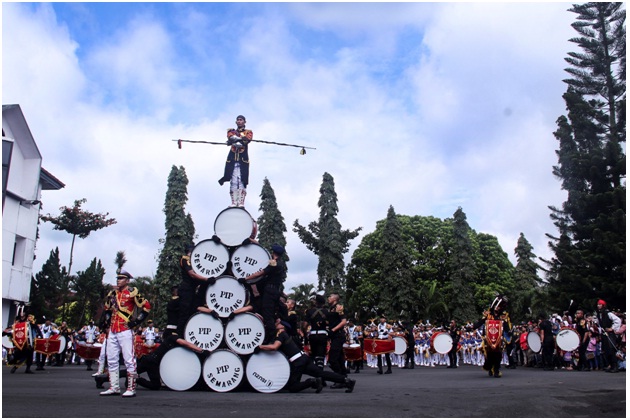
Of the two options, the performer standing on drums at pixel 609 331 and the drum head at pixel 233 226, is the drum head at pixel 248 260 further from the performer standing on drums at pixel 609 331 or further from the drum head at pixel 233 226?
the performer standing on drums at pixel 609 331

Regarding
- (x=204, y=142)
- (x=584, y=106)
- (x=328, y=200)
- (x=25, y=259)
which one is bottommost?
(x=25, y=259)

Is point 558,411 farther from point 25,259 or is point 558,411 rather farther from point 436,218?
point 436,218

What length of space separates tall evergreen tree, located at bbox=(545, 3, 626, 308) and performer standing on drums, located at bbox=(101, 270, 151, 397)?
897 inches

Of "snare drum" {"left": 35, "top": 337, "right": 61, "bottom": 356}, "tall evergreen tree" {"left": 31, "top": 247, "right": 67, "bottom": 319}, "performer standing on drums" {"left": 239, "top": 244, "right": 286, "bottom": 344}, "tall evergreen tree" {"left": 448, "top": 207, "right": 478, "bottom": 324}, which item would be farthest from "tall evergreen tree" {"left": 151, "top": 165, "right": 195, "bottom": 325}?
"performer standing on drums" {"left": 239, "top": 244, "right": 286, "bottom": 344}

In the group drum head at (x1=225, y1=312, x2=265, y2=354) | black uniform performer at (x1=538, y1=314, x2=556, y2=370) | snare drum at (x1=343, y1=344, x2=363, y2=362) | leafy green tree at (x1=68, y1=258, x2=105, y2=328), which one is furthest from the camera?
leafy green tree at (x1=68, y1=258, x2=105, y2=328)

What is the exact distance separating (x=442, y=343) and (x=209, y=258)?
1179cm

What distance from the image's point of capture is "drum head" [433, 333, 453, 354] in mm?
20625

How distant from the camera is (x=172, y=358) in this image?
35.0 ft

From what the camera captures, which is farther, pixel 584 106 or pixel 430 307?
pixel 430 307

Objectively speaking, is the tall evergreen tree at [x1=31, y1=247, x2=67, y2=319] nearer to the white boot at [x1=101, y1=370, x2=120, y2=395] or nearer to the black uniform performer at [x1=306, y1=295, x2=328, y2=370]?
the black uniform performer at [x1=306, y1=295, x2=328, y2=370]

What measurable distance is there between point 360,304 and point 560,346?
29.6 metres

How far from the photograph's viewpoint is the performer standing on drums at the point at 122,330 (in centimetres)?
956

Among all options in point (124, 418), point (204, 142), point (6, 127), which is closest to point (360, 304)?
point (6, 127)

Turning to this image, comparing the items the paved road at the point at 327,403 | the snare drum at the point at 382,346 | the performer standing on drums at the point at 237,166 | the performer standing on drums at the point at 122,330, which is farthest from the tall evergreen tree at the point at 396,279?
the performer standing on drums at the point at 122,330
